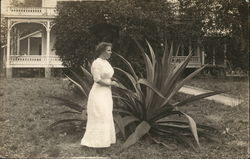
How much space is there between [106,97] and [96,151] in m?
0.77

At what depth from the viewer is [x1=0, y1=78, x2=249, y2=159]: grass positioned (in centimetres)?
578

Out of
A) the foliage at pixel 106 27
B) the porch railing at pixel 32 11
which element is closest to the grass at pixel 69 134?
the foliage at pixel 106 27

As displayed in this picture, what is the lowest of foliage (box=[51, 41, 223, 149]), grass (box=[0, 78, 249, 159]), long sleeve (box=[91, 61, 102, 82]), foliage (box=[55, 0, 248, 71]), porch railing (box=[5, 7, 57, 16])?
grass (box=[0, 78, 249, 159])

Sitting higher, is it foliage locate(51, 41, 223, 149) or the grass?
foliage locate(51, 41, 223, 149)

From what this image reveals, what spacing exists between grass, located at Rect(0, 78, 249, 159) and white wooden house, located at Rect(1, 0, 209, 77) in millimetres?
5242

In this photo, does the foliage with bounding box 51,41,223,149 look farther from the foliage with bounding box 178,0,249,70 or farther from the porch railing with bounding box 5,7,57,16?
the porch railing with bounding box 5,7,57,16

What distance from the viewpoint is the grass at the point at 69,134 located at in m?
5.78

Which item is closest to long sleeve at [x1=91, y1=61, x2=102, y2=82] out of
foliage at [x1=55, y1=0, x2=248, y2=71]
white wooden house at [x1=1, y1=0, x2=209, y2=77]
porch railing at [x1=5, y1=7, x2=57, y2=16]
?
foliage at [x1=55, y1=0, x2=248, y2=71]

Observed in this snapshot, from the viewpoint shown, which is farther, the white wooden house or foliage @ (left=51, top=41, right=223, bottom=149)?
the white wooden house

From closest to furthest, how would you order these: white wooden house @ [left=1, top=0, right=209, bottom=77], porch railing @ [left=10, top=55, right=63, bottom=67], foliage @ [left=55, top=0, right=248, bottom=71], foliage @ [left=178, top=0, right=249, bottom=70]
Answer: foliage @ [left=55, top=0, right=248, bottom=71], foliage @ [left=178, top=0, right=249, bottom=70], porch railing @ [left=10, top=55, right=63, bottom=67], white wooden house @ [left=1, top=0, right=209, bottom=77]

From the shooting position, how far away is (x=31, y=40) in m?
19.8

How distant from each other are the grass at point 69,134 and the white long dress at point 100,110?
18 centimetres

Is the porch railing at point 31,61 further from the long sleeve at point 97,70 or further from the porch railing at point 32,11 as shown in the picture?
the long sleeve at point 97,70

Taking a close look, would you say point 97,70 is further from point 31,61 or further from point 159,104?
point 31,61
